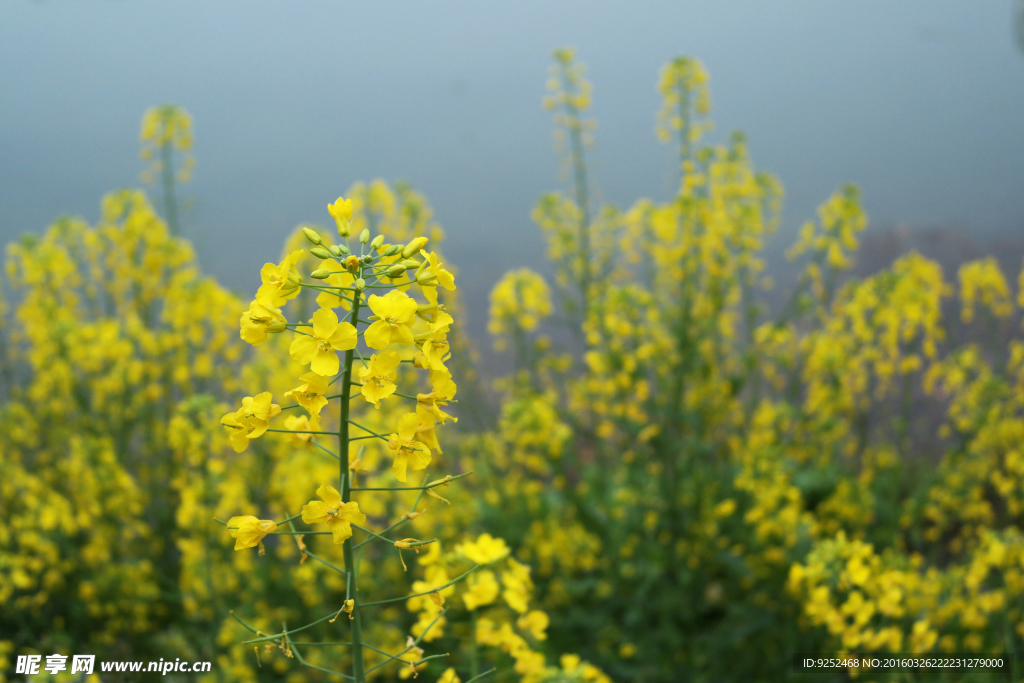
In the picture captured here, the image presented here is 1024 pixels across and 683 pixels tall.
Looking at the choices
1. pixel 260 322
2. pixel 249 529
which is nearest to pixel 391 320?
pixel 260 322

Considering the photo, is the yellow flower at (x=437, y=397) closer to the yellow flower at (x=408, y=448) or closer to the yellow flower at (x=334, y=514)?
the yellow flower at (x=408, y=448)

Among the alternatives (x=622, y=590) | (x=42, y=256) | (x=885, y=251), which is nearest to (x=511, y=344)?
(x=622, y=590)

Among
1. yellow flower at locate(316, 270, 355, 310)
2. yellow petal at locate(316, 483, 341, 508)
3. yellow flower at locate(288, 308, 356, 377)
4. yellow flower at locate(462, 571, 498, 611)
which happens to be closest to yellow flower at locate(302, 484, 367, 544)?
yellow petal at locate(316, 483, 341, 508)

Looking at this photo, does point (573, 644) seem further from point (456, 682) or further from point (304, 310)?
point (304, 310)

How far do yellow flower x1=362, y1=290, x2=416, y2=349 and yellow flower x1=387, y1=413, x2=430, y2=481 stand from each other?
0.15m

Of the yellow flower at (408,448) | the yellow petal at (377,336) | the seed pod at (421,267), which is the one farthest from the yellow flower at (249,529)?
the seed pod at (421,267)

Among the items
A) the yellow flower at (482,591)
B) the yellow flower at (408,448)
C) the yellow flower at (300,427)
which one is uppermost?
the yellow flower at (300,427)

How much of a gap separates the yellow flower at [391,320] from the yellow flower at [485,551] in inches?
32.2

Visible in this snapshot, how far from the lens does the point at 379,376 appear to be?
3.48 ft

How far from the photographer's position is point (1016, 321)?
6.67 m

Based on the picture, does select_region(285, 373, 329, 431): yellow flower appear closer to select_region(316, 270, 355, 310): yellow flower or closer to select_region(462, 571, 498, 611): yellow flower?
select_region(316, 270, 355, 310): yellow flower

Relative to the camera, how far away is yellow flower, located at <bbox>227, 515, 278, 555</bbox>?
1107 mm

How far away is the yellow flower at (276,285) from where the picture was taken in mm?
1100

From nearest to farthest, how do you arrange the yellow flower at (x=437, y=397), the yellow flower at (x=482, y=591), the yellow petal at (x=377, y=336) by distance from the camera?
the yellow petal at (x=377, y=336), the yellow flower at (x=437, y=397), the yellow flower at (x=482, y=591)
